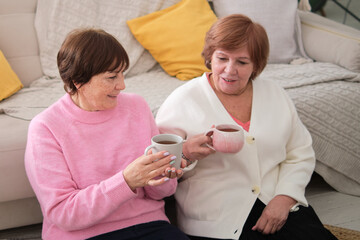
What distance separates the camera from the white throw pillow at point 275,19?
8.83 ft

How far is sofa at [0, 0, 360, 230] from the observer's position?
6.62 ft

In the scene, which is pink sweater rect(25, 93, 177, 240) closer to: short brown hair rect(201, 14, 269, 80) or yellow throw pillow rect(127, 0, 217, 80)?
short brown hair rect(201, 14, 269, 80)

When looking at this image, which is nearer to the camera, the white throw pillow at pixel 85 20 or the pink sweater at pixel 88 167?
the pink sweater at pixel 88 167

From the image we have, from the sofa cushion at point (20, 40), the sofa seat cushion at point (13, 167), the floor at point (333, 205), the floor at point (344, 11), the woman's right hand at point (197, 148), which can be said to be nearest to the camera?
the woman's right hand at point (197, 148)

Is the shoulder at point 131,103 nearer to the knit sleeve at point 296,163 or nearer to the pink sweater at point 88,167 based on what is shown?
the pink sweater at point 88,167

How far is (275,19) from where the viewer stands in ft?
8.88

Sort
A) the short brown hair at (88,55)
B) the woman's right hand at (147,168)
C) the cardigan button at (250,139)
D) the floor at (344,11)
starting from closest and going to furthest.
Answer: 1. the woman's right hand at (147,168)
2. the short brown hair at (88,55)
3. the cardigan button at (250,139)
4. the floor at (344,11)

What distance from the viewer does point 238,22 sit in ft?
4.54

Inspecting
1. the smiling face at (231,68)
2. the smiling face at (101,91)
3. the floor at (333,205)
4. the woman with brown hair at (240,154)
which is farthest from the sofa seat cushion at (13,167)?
the floor at (333,205)

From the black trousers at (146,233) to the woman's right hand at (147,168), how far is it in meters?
0.19

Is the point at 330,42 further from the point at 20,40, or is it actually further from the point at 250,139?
the point at 20,40

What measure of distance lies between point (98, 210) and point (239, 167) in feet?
1.83

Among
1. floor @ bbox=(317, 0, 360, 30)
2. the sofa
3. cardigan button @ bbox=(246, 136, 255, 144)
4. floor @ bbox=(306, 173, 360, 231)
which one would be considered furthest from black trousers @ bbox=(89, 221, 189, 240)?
floor @ bbox=(317, 0, 360, 30)

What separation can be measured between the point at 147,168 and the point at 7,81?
138 cm
